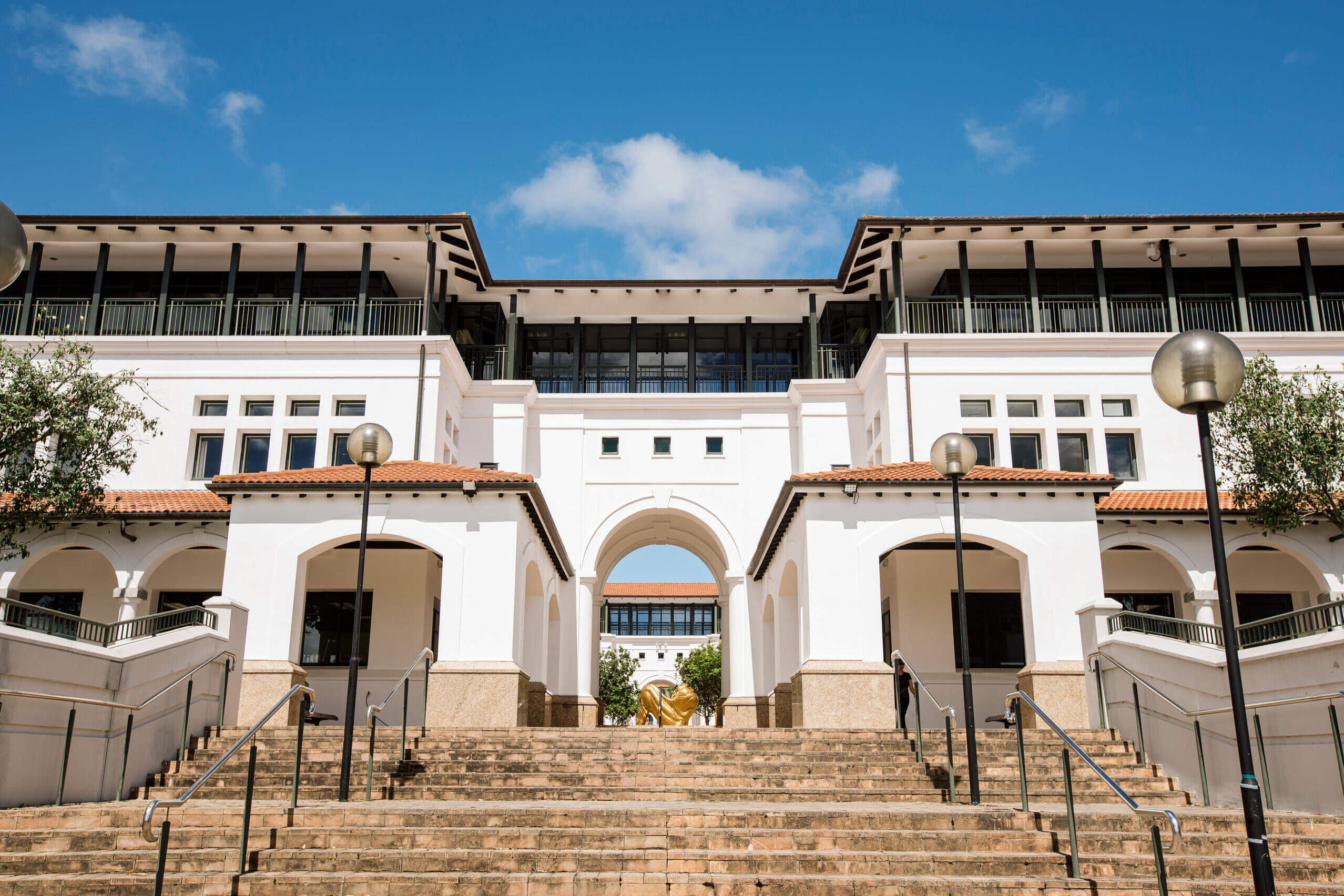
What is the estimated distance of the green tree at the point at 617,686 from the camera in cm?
6925

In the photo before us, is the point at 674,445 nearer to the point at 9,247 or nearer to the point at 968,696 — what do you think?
the point at 968,696

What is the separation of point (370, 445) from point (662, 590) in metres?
65.9

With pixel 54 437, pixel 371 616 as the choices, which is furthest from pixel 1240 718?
pixel 54 437

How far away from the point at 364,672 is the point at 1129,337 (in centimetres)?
2151

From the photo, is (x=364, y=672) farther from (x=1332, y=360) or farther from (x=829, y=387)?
(x=1332, y=360)

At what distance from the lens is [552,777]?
13375 millimetres

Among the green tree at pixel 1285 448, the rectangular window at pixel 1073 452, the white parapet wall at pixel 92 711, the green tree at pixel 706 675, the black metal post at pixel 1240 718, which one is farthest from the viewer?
the green tree at pixel 706 675

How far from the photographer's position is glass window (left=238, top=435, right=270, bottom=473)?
29.1m

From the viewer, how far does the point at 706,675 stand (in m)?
68.9

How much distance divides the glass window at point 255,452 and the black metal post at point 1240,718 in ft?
86.4

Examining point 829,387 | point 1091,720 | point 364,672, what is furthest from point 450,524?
point 829,387

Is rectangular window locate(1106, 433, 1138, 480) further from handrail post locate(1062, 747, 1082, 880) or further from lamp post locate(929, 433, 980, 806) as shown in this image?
handrail post locate(1062, 747, 1082, 880)

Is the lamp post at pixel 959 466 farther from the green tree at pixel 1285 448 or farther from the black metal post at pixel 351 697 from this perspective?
the green tree at pixel 1285 448

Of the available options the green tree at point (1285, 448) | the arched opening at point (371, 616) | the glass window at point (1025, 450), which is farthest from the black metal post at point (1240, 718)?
the glass window at point (1025, 450)
